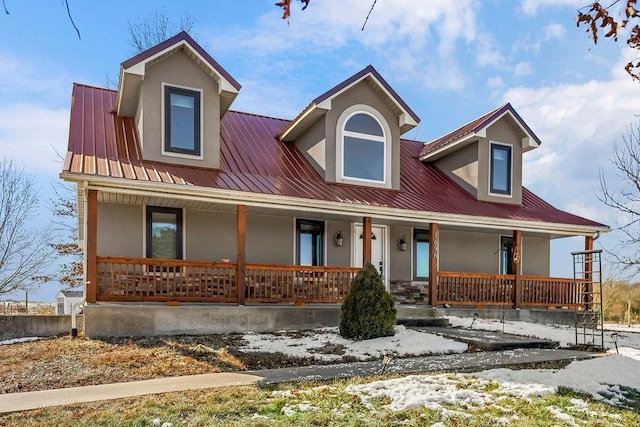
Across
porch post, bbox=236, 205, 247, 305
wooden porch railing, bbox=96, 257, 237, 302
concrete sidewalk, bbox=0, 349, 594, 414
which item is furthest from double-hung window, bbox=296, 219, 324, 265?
concrete sidewalk, bbox=0, 349, 594, 414

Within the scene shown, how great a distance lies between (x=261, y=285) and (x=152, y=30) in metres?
15.7

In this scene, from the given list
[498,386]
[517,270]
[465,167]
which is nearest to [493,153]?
[465,167]

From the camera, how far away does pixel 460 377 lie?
5785 mm

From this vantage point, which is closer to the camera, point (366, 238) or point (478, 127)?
point (366, 238)

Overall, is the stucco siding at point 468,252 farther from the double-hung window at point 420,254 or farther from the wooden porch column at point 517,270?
the wooden porch column at point 517,270

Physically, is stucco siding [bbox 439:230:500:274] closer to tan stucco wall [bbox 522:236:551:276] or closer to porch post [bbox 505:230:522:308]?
tan stucco wall [bbox 522:236:551:276]

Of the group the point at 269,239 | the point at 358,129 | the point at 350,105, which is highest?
the point at 350,105

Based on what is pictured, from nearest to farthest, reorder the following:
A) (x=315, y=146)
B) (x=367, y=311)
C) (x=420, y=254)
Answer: (x=367, y=311), (x=315, y=146), (x=420, y=254)

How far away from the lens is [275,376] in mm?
5793

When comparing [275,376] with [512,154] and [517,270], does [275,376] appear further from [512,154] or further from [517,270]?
[512,154]

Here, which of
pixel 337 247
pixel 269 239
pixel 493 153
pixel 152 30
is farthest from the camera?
pixel 152 30

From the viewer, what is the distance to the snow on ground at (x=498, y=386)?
187 inches

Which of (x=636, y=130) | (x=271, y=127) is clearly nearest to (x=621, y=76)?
(x=271, y=127)

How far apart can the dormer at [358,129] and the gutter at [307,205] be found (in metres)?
1.69
